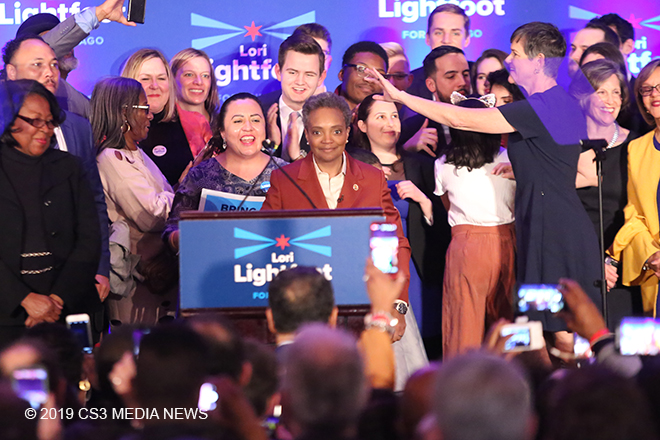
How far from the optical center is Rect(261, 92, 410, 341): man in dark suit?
4.36 meters

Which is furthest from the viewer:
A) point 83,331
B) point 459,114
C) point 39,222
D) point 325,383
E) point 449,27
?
point 449,27

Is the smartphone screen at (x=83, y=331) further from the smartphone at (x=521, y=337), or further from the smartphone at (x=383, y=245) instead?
the smartphone at (x=521, y=337)

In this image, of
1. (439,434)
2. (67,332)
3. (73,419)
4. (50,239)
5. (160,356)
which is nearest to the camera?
(439,434)

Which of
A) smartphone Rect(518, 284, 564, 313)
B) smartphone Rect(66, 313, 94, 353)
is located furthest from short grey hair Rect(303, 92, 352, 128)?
smartphone Rect(66, 313, 94, 353)

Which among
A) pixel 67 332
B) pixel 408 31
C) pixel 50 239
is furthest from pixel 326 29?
pixel 67 332

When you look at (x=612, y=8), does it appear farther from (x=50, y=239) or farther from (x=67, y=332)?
(x=67, y=332)

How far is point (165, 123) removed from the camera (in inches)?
240

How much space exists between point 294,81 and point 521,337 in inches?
140

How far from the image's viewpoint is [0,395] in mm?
2105

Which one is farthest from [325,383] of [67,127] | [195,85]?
[195,85]

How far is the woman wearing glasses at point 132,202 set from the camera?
17.2 feet

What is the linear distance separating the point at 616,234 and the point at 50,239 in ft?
10.9

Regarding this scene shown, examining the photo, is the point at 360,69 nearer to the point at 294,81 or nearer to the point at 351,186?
the point at 294,81

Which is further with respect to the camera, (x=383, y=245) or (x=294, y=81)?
(x=294, y=81)
